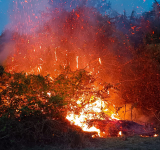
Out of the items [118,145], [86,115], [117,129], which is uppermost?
[86,115]

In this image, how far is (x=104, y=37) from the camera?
997 cm

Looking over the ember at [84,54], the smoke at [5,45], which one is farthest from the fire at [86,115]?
the smoke at [5,45]

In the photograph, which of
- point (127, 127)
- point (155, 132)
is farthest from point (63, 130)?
point (155, 132)

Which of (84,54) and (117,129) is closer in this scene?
Answer: (117,129)

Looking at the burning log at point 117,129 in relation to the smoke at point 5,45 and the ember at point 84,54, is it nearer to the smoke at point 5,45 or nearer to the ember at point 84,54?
the ember at point 84,54

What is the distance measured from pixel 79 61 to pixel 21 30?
3542mm

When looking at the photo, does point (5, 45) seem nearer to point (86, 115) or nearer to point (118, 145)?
point (86, 115)

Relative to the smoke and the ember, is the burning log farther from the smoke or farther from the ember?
the smoke

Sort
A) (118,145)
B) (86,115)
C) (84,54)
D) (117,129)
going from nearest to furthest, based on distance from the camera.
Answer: (118,145) → (86,115) → (117,129) → (84,54)

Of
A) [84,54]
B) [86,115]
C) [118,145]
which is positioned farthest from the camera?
[84,54]

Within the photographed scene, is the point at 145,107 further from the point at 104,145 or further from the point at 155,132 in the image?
the point at 104,145

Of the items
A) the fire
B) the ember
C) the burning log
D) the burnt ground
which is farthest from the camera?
the ember

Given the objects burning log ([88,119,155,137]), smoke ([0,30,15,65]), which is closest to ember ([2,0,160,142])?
smoke ([0,30,15,65])

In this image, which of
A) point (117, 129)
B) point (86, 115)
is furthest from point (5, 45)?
point (117, 129)
